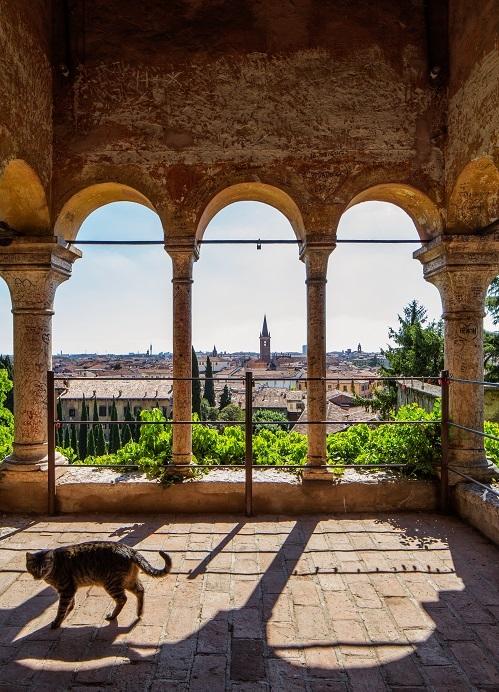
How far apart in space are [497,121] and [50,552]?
4653 millimetres

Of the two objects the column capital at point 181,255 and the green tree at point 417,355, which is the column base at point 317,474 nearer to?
the column capital at point 181,255

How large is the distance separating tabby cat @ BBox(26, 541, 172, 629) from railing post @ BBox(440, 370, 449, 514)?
3.09 meters

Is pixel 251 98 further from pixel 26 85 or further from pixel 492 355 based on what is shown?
pixel 492 355

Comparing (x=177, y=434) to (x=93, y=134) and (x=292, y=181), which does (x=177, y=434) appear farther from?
(x=93, y=134)

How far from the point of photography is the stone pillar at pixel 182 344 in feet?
15.9

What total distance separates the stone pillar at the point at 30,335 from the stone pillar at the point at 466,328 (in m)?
4.17

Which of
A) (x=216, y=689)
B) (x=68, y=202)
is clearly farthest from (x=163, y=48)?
(x=216, y=689)

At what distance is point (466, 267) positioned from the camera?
481cm

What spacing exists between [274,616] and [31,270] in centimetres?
403

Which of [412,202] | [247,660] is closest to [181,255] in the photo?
[412,202]

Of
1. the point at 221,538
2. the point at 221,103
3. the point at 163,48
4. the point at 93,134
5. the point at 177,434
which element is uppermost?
the point at 163,48

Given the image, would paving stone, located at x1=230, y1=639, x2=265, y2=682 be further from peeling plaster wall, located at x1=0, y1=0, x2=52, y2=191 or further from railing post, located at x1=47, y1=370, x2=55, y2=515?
peeling plaster wall, located at x1=0, y1=0, x2=52, y2=191

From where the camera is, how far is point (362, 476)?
4789 mm

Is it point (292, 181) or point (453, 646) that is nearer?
point (453, 646)
